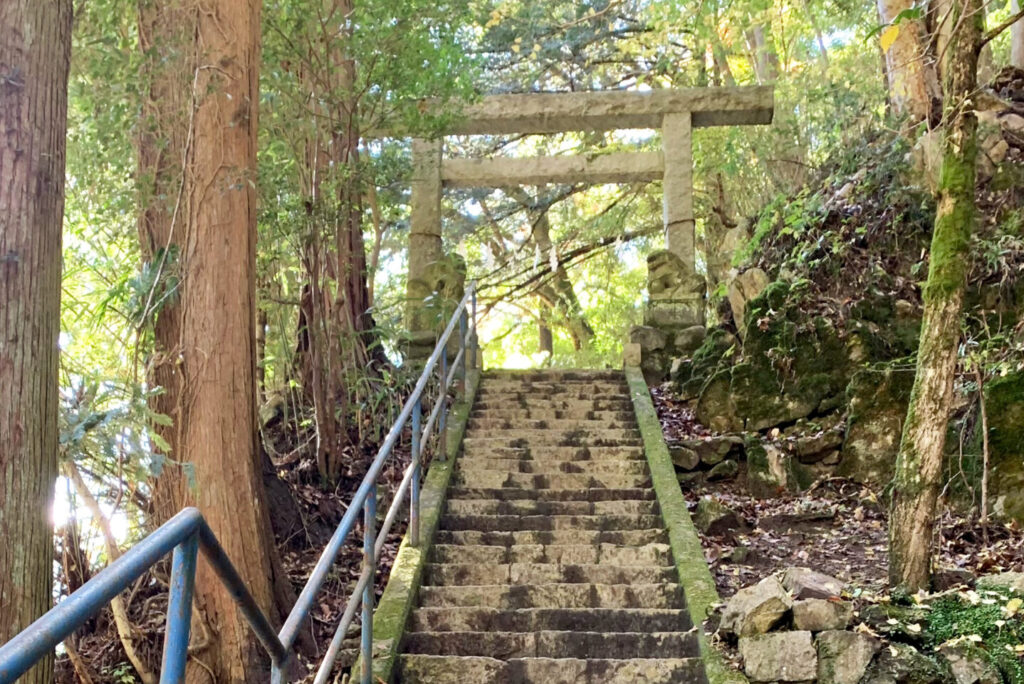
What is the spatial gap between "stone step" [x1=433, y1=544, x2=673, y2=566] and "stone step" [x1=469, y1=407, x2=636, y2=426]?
7.23 ft

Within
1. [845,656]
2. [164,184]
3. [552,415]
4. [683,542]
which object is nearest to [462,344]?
[552,415]

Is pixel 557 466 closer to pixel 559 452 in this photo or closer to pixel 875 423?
pixel 559 452

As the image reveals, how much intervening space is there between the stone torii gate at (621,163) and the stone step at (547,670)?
5474mm

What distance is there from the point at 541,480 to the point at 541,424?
1106 mm

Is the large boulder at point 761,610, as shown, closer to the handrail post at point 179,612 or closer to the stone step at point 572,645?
the stone step at point 572,645

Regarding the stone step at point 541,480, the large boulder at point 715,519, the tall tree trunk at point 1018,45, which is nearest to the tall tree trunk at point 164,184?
the stone step at point 541,480

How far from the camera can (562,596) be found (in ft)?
13.1

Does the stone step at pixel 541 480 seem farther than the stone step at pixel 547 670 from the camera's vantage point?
Yes

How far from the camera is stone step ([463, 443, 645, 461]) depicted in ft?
Result: 19.1

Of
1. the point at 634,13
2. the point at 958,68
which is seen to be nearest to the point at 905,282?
the point at 958,68

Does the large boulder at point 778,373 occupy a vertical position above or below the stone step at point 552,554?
above

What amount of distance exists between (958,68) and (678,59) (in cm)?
824

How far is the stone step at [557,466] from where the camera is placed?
5.61 metres

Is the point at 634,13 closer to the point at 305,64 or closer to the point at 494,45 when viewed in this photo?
the point at 494,45
